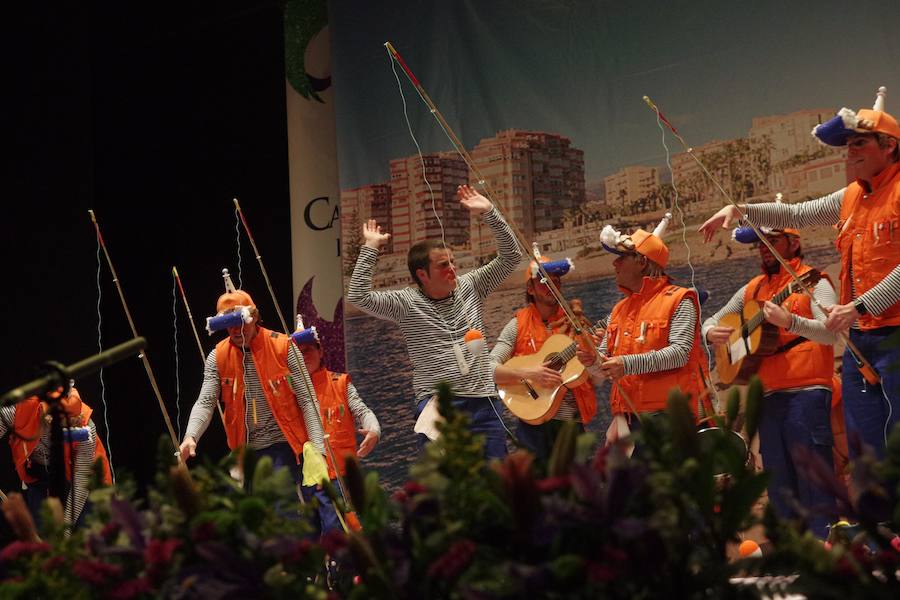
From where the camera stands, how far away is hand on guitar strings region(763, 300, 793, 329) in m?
3.49

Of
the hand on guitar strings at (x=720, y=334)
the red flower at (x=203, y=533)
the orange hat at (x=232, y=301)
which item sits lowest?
the red flower at (x=203, y=533)

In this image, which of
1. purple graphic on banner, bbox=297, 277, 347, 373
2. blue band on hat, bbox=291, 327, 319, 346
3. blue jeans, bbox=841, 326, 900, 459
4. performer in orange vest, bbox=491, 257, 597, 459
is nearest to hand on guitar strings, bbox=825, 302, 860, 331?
blue jeans, bbox=841, 326, 900, 459

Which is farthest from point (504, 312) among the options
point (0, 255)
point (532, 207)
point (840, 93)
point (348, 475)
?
point (348, 475)

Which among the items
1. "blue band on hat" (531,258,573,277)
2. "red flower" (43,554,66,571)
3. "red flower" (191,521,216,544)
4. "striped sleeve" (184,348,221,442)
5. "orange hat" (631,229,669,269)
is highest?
"orange hat" (631,229,669,269)

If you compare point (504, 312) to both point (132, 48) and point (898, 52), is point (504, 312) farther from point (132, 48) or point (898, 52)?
point (132, 48)

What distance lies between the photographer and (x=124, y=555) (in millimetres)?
1221

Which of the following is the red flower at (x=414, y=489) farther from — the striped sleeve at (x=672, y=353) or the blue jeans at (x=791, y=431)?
the blue jeans at (x=791, y=431)

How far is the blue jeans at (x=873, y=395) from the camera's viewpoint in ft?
9.87

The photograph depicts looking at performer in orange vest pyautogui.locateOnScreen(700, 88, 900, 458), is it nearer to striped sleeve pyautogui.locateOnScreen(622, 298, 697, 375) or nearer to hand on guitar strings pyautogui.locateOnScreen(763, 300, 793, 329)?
hand on guitar strings pyautogui.locateOnScreen(763, 300, 793, 329)

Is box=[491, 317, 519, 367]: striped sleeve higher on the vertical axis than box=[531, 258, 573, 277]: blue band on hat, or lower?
lower

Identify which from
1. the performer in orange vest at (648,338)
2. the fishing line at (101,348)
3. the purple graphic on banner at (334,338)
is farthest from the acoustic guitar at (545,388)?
the fishing line at (101,348)

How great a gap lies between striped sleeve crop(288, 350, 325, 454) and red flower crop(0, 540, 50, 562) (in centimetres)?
305

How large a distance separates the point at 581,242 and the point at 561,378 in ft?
5.05

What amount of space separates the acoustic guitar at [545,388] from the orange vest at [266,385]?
36.1 inches
